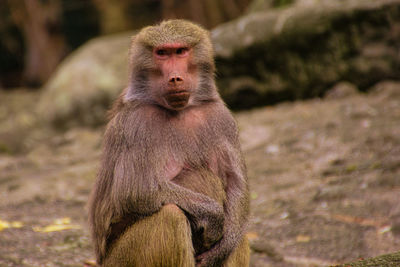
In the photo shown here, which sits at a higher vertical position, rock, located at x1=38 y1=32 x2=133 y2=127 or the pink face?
the pink face

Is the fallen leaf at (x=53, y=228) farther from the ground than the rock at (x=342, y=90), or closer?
closer

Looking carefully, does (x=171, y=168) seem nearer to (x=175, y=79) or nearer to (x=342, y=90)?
(x=175, y=79)

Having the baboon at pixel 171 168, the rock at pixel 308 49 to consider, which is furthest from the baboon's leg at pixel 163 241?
the rock at pixel 308 49

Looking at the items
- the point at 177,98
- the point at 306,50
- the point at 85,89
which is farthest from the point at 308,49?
the point at 177,98

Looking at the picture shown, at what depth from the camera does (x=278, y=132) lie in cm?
746

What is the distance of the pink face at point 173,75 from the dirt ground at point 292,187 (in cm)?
95

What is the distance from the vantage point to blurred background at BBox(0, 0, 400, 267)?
15.5ft

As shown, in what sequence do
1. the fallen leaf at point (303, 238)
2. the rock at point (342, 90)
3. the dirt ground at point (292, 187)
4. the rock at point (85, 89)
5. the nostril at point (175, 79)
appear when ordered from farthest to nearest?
the rock at point (85, 89) < the rock at point (342, 90) < the fallen leaf at point (303, 238) < the dirt ground at point (292, 187) < the nostril at point (175, 79)

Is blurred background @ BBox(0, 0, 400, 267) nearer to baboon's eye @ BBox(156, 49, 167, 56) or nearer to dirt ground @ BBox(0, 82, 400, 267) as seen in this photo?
dirt ground @ BBox(0, 82, 400, 267)

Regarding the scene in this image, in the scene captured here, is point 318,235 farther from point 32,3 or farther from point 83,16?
point 83,16

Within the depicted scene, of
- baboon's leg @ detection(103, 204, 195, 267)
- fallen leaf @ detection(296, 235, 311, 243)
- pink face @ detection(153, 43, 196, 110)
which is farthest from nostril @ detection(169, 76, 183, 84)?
fallen leaf @ detection(296, 235, 311, 243)

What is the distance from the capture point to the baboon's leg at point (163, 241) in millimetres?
3168

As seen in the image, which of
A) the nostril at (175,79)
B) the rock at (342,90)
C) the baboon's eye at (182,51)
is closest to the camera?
the nostril at (175,79)

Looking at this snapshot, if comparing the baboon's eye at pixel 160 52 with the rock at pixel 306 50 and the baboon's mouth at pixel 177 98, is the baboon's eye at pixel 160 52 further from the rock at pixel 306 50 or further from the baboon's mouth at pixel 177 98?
the rock at pixel 306 50
